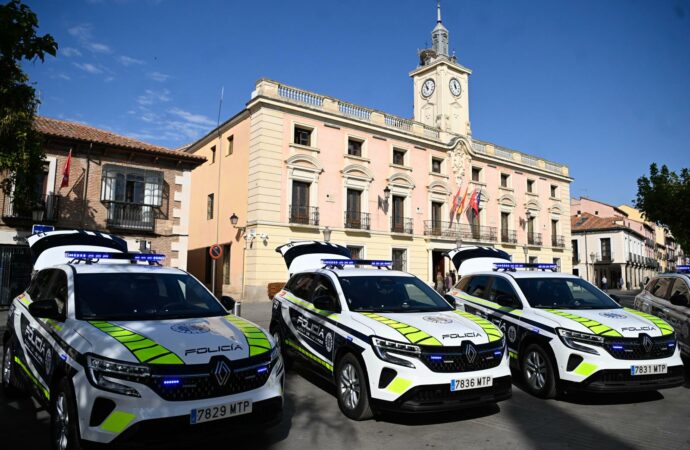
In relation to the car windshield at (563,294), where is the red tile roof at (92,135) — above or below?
above

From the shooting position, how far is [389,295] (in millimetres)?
6629

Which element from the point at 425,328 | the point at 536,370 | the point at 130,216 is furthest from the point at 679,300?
the point at 130,216

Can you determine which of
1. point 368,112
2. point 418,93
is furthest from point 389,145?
point 418,93

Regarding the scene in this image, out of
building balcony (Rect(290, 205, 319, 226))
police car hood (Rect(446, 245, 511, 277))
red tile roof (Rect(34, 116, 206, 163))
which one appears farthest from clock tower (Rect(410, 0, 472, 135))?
police car hood (Rect(446, 245, 511, 277))

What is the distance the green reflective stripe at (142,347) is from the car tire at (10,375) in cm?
237

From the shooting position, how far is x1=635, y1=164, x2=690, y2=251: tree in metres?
18.4

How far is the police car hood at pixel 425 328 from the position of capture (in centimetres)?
507

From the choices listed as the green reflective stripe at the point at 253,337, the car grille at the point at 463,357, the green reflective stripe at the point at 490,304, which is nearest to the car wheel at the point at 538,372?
the green reflective stripe at the point at 490,304

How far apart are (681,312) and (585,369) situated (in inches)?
127

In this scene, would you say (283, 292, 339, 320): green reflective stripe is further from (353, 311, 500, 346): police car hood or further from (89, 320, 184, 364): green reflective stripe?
(89, 320, 184, 364): green reflective stripe

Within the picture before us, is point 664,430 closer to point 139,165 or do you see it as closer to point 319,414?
point 319,414

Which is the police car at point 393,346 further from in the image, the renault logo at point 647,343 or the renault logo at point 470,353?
the renault logo at point 647,343

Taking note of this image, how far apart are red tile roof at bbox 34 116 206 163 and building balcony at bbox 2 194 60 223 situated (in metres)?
2.35

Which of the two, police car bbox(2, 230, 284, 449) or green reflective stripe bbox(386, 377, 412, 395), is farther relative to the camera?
green reflective stripe bbox(386, 377, 412, 395)
